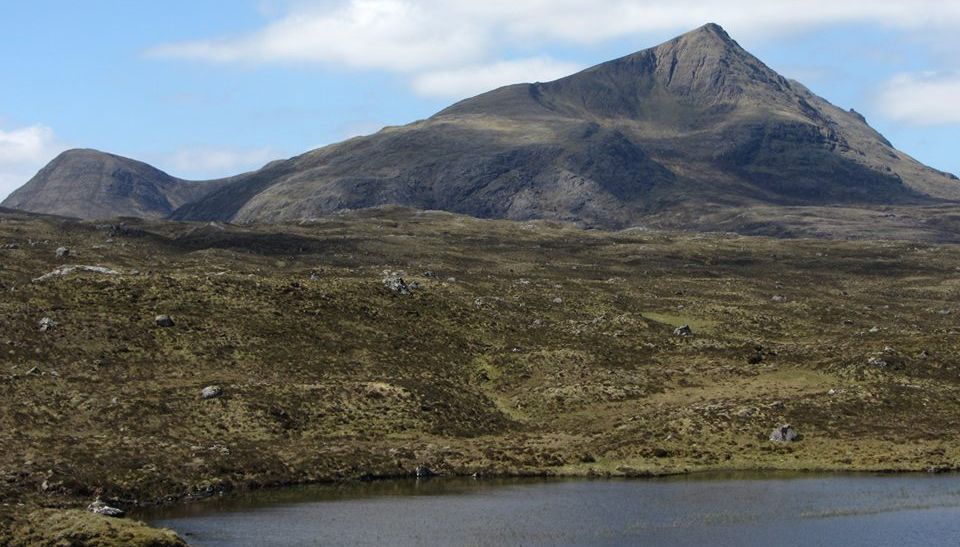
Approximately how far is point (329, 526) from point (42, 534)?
1635cm

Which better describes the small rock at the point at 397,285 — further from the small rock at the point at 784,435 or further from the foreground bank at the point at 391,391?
the small rock at the point at 784,435

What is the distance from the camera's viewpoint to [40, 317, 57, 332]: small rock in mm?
100562

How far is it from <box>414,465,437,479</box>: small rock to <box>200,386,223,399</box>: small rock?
63.2ft

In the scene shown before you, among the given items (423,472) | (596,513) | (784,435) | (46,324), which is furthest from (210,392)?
(784,435)

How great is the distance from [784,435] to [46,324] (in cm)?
6603

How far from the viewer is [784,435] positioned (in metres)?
91.2

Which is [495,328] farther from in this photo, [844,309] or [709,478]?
[844,309]

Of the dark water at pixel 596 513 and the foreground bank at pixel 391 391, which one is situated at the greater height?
the foreground bank at pixel 391 391

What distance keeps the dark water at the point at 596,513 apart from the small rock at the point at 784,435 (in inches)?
365

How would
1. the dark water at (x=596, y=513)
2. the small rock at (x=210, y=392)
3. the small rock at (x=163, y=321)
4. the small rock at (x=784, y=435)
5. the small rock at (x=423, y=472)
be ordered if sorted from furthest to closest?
the small rock at (x=163, y=321) → the small rock at (x=784, y=435) → the small rock at (x=210, y=392) → the small rock at (x=423, y=472) → the dark water at (x=596, y=513)

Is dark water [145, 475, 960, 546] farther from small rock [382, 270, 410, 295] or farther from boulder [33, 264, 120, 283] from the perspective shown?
boulder [33, 264, 120, 283]

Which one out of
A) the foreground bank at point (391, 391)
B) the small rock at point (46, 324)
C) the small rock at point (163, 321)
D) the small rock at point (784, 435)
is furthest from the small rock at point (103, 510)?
the small rock at point (784, 435)

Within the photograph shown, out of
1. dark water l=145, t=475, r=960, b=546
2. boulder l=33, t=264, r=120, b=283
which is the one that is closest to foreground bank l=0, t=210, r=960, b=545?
boulder l=33, t=264, r=120, b=283

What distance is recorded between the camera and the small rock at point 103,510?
6119 centimetres
